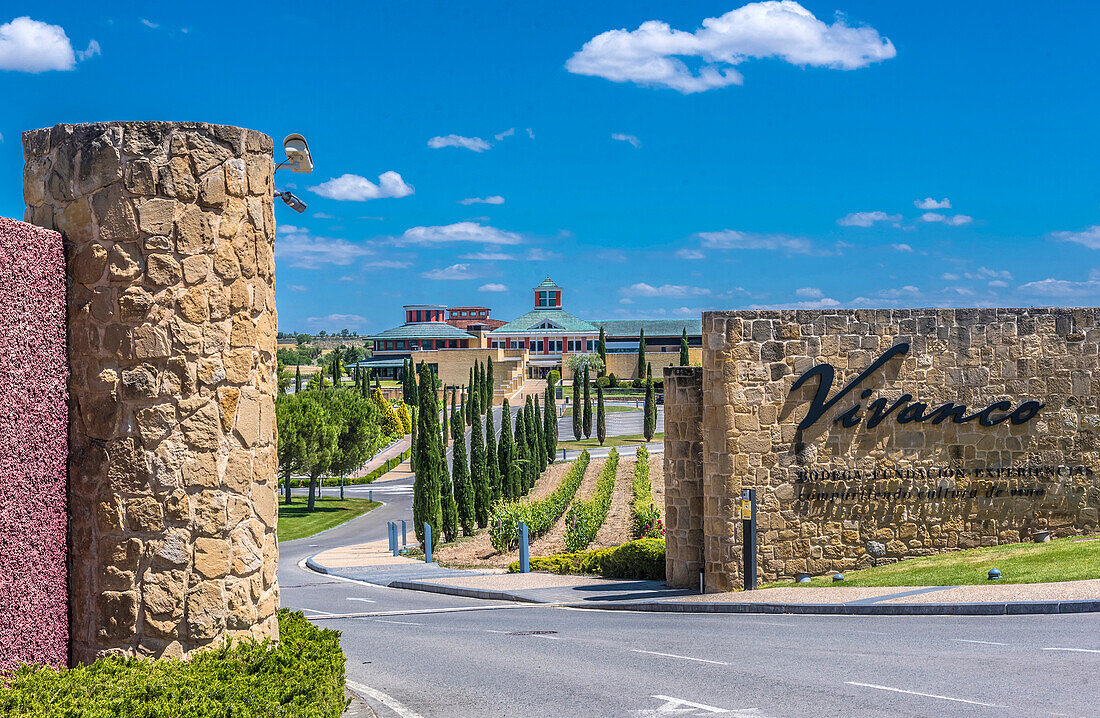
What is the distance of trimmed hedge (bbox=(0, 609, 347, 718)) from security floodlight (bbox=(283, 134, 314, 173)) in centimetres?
389

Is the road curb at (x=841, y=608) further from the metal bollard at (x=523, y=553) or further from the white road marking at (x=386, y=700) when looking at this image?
the white road marking at (x=386, y=700)

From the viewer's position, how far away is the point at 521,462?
1932 inches

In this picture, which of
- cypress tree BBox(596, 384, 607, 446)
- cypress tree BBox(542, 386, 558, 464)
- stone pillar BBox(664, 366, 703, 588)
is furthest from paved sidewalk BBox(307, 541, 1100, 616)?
cypress tree BBox(596, 384, 607, 446)

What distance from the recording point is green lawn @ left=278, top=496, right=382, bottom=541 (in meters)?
44.2

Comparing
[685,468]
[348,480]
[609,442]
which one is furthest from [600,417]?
[685,468]

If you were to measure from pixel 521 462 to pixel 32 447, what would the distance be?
140 ft

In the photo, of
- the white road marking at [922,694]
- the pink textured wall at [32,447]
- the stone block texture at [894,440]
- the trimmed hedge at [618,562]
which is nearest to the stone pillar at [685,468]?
the stone block texture at [894,440]

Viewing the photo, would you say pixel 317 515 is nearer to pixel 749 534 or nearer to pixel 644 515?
pixel 644 515

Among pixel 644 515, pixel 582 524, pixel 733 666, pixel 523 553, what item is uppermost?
pixel 733 666

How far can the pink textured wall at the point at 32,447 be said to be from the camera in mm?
6488

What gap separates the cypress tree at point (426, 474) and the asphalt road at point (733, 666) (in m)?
17.0

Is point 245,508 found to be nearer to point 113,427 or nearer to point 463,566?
point 113,427

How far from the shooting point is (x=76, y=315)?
23.1 ft

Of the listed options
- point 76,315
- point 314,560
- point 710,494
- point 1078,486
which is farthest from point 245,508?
point 314,560
